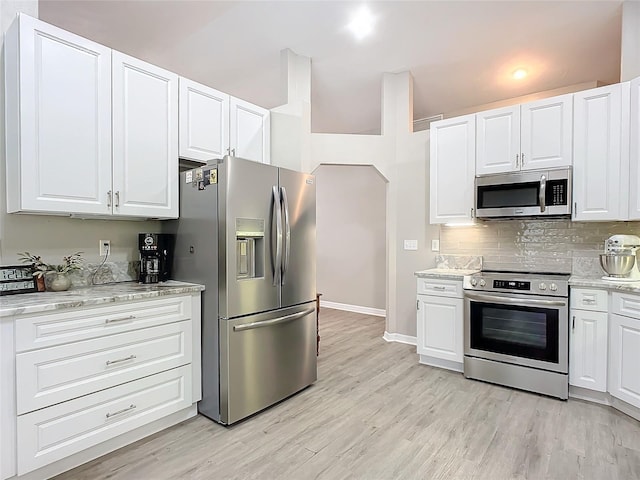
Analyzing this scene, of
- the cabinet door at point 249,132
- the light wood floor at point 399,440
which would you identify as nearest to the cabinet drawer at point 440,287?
the light wood floor at point 399,440

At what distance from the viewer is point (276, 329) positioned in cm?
271

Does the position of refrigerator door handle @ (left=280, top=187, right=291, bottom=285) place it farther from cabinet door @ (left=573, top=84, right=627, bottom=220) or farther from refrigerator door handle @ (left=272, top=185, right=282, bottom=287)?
cabinet door @ (left=573, top=84, right=627, bottom=220)

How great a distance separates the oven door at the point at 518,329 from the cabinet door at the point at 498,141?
1.22 meters

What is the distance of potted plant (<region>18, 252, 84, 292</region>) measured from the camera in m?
2.22

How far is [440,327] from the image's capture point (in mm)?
3484

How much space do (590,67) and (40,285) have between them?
5571 millimetres

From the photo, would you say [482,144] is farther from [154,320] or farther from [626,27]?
[154,320]

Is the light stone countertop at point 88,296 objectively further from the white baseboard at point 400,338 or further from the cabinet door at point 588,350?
the cabinet door at point 588,350

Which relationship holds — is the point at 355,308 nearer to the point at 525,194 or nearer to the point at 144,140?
the point at 525,194

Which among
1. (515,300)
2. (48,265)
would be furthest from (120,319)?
(515,300)

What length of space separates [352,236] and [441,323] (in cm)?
298

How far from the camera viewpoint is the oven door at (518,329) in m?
Result: 2.84

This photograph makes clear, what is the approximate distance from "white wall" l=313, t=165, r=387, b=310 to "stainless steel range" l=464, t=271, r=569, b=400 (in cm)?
265

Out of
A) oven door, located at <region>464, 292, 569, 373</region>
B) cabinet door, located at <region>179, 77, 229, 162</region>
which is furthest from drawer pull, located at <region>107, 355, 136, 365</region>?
oven door, located at <region>464, 292, 569, 373</region>
